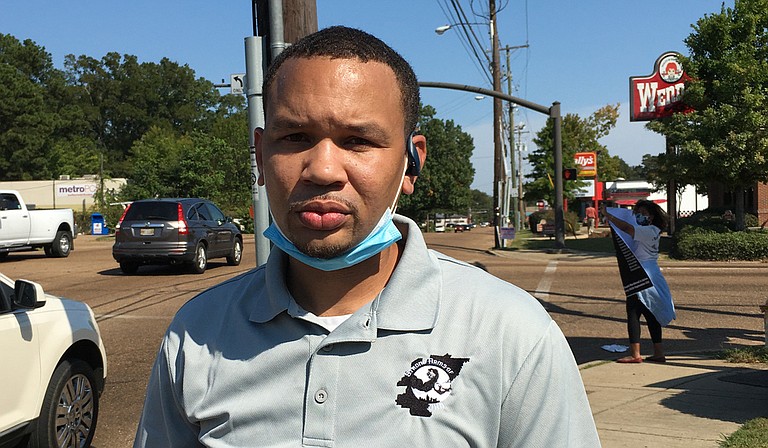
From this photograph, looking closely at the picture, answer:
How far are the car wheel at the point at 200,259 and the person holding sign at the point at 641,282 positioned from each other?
36.7ft

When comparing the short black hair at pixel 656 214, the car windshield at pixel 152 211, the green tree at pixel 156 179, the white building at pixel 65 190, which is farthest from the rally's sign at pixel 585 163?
the short black hair at pixel 656 214

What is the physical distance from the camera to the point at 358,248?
1.73 m

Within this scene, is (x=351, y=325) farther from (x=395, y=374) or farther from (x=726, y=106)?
(x=726, y=106)

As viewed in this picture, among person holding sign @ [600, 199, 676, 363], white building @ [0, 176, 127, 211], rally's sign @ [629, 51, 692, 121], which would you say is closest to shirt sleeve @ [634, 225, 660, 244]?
person holding sign @ [600, 199, 676, 363]

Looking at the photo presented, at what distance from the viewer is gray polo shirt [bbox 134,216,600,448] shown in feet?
5.07

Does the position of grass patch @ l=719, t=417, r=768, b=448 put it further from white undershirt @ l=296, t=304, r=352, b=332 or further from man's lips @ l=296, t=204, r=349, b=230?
man's lips @ l=296, t=204, r=349, b=230

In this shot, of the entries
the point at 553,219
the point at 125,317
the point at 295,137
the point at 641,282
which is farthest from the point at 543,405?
the point at 553,219

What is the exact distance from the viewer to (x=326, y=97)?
1687 millimetres

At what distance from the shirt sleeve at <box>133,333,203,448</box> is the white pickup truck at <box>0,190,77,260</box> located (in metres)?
19.8

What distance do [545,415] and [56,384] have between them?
15.0ft

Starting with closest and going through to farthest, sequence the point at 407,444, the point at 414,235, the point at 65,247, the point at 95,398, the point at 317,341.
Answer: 1. the point at 407,444
2. the point at 317,341
3. the point at 414,235
4. the point at 95,398
5. the point at 65,247

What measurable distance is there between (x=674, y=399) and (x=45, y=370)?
5.16 meters

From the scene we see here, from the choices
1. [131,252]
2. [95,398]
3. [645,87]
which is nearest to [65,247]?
[131,252]

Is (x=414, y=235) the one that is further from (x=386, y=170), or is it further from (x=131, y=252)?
(x=131, y=252)
